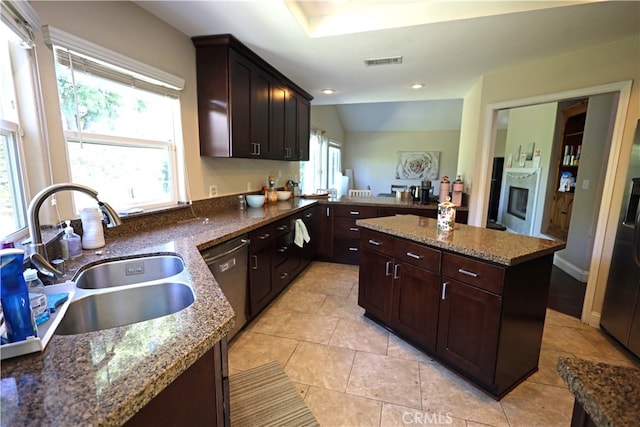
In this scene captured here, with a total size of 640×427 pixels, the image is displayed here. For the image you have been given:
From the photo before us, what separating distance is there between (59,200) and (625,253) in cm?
384

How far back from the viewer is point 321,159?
657 centimetres

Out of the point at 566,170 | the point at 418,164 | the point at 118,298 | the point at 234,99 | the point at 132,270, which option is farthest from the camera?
the point at 418,164

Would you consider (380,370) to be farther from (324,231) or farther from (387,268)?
(324,231)

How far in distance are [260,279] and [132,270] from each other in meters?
1.12

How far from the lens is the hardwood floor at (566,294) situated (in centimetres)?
287

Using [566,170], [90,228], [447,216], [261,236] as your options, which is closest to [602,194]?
[447,216]

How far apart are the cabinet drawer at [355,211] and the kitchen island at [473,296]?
61.7 inches

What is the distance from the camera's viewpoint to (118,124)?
1996 millimetres

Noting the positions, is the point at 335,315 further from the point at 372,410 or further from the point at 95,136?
the point at 95,136

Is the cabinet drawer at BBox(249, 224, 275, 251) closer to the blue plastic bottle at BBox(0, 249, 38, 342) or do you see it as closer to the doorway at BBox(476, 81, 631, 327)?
the blue plastic bottle at BBox(0, 249, 38, 342)

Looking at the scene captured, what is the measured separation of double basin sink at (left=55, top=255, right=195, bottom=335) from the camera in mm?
1077

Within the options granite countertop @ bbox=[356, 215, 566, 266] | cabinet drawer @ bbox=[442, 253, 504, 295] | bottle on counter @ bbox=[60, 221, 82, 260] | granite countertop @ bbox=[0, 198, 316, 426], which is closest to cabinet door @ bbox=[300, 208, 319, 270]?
granite countertop @ bbox=[356, 215, 566, 266]

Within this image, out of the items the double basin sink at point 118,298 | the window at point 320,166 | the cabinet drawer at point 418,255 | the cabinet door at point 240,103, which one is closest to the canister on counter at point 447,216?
the cabinet drawer at point 418,255

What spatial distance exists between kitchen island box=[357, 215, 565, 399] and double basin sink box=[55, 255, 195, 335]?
1469mm
